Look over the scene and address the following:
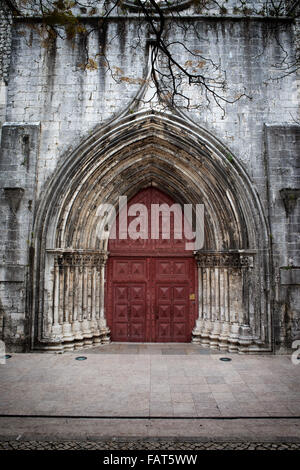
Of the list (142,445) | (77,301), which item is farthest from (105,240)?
(142,445)

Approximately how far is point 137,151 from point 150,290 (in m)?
3.14

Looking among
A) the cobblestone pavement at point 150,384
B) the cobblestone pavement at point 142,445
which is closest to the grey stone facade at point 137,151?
the cobblestone pavement at point 150,384

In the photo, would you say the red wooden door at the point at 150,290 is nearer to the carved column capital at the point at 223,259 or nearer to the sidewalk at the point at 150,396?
the carved column capital at the point at 223,259

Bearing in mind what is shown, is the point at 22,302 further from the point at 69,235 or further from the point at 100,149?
the point at 100,149

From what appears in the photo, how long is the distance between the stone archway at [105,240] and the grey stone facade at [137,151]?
3cm

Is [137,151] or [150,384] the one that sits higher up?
[137,151]

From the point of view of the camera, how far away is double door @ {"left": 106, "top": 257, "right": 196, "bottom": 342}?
283 inches

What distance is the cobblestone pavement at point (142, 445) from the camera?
10.1 feet

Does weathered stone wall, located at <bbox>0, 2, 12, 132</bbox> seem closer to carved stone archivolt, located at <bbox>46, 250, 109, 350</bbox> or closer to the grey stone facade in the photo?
the grey stone facade

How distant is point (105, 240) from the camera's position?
7.27 meters

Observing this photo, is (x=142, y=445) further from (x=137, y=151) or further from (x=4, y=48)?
(x=4, y=48)

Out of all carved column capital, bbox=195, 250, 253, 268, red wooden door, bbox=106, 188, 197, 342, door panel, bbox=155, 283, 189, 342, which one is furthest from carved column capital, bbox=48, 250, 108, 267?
carved column capital, bbox=195, 250, 253, 268

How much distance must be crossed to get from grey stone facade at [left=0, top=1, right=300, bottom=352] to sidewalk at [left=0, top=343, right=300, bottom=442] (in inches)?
32.1
